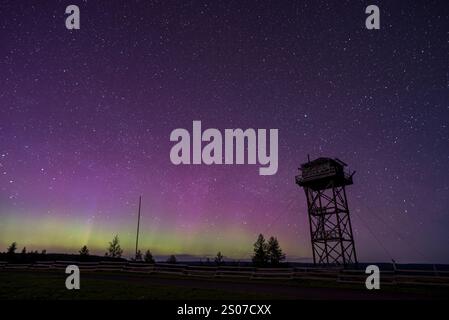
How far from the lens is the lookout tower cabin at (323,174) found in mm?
33562

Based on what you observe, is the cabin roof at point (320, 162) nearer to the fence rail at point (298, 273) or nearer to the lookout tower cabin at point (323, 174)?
the lookout tower cabin at point (323, 174)

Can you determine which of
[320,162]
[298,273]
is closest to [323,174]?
[320,162]

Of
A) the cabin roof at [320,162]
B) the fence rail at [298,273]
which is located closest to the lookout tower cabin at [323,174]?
the cabin roof at [320,162]

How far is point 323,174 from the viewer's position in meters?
34.0

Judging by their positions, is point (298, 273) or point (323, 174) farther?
point (323, 174)

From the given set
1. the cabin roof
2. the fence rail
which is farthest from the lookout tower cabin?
the fence rail

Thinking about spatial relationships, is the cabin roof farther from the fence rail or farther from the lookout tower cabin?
the fence rail

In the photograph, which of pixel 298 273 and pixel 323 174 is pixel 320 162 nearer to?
pixel 323 174

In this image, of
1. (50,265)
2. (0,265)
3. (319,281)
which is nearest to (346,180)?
(319,281)
